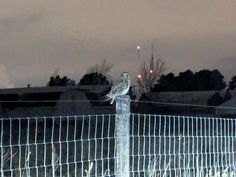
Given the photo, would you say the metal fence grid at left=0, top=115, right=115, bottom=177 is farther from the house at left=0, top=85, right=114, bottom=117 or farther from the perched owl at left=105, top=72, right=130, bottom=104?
the house at left=0, top=85, right=114, bottom=117

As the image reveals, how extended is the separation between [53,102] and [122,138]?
97.7 feet

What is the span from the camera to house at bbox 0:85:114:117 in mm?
41000

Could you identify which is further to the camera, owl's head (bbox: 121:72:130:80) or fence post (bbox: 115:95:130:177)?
owl's head (bbox: 121:72:130:80)

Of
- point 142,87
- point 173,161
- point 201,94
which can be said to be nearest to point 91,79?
point 142,87

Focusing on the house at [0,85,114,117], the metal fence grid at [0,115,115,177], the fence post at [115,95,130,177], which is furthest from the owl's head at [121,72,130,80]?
the house at [0,85,114,117]

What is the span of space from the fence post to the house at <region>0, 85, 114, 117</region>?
2706cm

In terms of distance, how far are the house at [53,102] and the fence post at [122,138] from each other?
27.1 m

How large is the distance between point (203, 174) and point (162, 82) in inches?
2143

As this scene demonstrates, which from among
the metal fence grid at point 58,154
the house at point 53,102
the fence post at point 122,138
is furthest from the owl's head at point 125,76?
the house at point 53,102

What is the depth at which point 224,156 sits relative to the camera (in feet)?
33.2

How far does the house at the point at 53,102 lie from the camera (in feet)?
135

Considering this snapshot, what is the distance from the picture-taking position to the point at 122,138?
7492 mm

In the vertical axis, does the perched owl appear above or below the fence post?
above

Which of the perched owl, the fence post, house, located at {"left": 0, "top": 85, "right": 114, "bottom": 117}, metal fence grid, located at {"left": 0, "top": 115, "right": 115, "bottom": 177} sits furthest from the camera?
house, located at {"left": 0, "top": 85, "right": 114, "bottom": 117}
